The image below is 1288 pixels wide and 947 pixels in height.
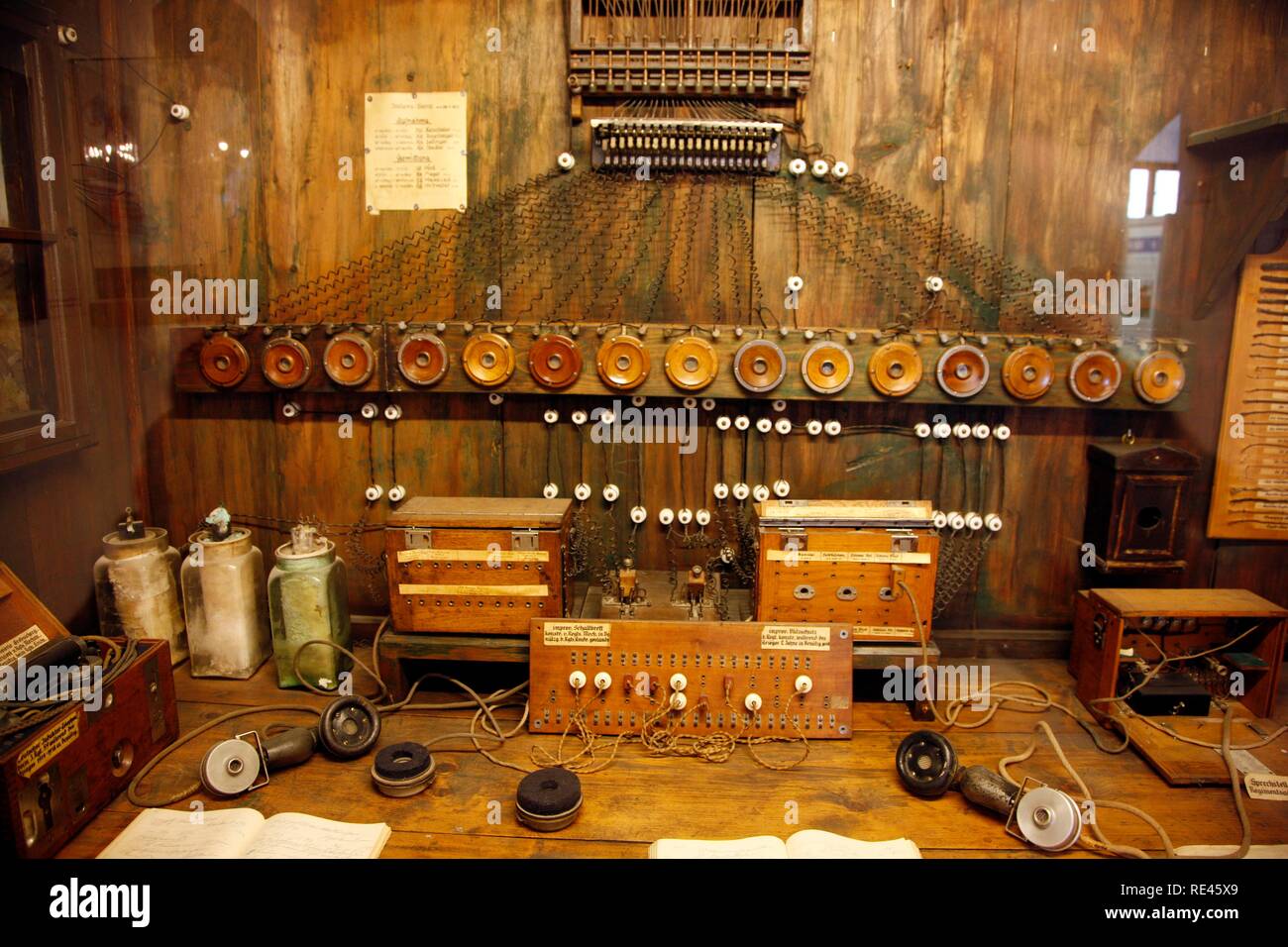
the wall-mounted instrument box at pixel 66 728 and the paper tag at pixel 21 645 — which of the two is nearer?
the wall-mounted instrument box at pixel 66 728

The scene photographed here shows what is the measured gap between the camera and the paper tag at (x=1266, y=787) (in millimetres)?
2377

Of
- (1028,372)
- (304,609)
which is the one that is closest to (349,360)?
(304,609)

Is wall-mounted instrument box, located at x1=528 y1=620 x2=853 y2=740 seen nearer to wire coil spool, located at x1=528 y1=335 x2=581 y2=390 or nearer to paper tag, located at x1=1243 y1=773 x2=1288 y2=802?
wire coil spool, located at x1=528 y1=335 x2=581 y2=390

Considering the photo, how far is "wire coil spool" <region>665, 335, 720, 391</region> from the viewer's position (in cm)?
308

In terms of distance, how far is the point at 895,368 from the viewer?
308 cm

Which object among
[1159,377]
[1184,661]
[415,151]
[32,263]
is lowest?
[1184,661]

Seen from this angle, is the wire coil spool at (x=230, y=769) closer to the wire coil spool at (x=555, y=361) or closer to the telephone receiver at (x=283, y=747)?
the telephone receiver at (x=283, y=747)

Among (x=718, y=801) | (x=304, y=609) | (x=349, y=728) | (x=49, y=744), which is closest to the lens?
(x=49, y=744)

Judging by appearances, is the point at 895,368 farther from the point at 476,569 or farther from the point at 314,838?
the point at 314,838

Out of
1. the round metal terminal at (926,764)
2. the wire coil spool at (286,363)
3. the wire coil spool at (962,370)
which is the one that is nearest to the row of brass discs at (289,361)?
the wire coil spool at (286,363)

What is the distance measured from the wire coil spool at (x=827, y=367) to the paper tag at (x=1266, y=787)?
178cm

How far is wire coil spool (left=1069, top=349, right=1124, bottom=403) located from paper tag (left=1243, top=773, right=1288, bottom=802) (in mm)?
1356

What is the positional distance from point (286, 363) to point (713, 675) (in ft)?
6.76

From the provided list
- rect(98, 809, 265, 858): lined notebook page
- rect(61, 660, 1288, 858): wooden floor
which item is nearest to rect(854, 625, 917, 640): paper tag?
rect(61, 660, 1288, 858): wooden floor
